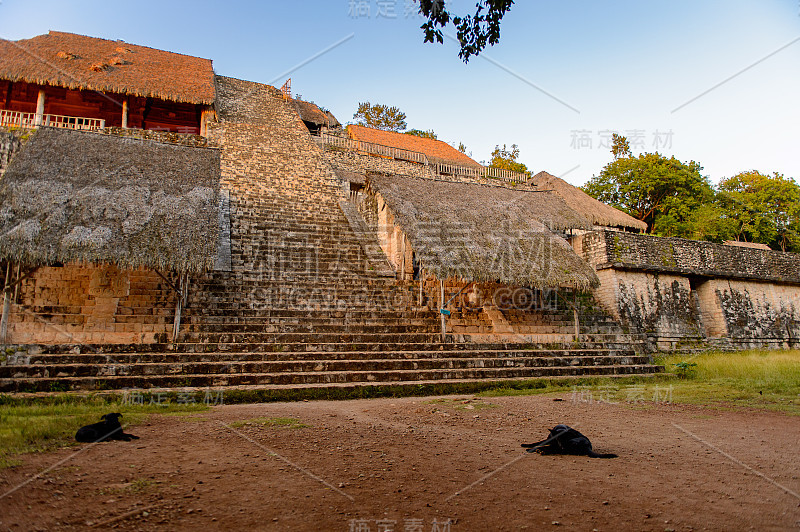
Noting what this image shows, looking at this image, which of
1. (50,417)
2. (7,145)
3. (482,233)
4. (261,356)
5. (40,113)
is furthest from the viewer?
(40,113)

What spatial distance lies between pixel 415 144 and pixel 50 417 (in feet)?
78.3

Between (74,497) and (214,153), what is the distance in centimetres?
1117

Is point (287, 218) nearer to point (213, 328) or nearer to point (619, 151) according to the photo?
point (213, 328)

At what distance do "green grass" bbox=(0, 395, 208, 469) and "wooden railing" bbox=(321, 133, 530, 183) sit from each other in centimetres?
1751

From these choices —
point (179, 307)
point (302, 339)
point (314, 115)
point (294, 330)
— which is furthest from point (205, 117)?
point (302, 339)

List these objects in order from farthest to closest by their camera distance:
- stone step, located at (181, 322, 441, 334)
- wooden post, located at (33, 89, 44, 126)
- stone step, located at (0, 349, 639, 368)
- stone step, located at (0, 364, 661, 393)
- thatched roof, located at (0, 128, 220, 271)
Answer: wooden post, located at (33, 89, 44, 126), stone step, located at (181, 322, 441, 334), thatched roof, located at (0, 128, 220, 271), stone step, located at (0, 349, 639, 368), stone step, located at (0, 364, 661, 393)

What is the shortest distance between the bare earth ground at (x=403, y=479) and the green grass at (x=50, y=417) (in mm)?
213

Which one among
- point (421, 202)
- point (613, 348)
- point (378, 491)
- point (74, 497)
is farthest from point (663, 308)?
point (74, 497)

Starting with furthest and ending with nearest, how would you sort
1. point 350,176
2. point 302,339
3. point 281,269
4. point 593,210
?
point 593,210 < point 350,176 < point 281,269 < point 302,339

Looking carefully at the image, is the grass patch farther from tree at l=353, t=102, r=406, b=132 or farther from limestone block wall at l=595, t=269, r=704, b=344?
tree at l=353, t=102, r=406, b=132

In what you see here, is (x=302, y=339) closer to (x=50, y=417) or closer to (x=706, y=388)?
(x=50, y=417)

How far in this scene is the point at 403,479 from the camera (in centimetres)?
328

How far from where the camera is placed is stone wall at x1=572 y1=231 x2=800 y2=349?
14.2m

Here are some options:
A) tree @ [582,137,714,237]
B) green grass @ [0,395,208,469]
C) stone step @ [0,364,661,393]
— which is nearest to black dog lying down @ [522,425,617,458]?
stone step @ [0,364,661,393]
